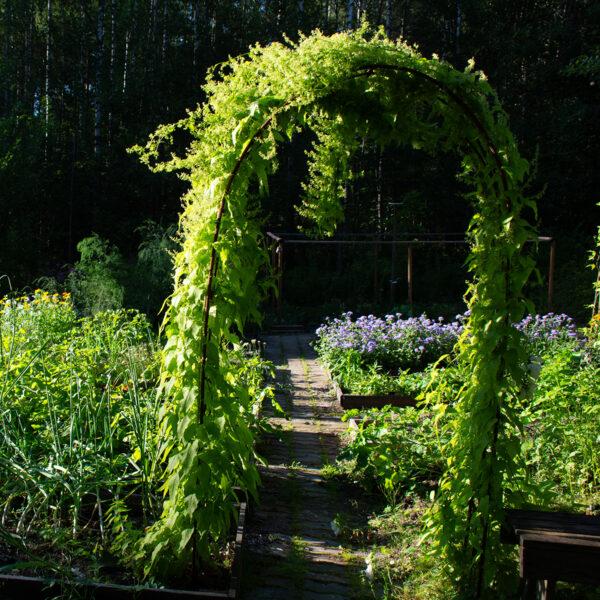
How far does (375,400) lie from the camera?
512 centimetres

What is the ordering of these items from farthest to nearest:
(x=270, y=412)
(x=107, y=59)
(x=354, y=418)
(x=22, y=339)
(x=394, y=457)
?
1. (x=107, y=59)
2. (x=270, y=412)
3. (x=354, y=418)
4. (x=22, y=339)
5. (x=394, y=457)

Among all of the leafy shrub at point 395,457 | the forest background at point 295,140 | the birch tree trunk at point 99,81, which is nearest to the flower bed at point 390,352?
the leafy shrub at point 395,457

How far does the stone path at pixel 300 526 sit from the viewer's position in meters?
2.52

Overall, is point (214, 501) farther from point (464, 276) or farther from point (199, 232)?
point (464, 276)

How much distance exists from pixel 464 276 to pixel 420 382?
29.2ft

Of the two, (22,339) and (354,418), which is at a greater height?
(22,339)

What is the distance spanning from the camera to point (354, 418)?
14.8 ft

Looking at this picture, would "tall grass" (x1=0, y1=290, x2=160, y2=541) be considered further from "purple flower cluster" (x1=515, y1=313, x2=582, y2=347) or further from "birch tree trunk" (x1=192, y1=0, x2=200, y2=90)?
"birch tree trunk" (x1=192, y1=0, x2=200, y2=90)

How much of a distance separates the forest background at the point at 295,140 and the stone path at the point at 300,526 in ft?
28.9

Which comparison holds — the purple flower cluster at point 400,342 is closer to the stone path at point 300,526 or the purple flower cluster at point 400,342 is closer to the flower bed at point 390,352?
the flower bed at point 390,352

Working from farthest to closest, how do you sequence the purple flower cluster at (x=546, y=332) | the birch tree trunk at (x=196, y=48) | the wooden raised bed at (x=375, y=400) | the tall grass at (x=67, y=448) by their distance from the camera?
the birch tree trunk at (x=196, y=48), the purple flower cluster at (x=546, y=332), the wooden raised bed at (x=375, y=400), the tall grass at (x=67, y=448)

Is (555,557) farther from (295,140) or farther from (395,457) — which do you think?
(295,140)

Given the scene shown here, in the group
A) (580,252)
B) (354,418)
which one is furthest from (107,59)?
(354,418)

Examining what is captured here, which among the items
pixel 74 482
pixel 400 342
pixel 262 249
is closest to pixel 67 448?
pixel 74 482
